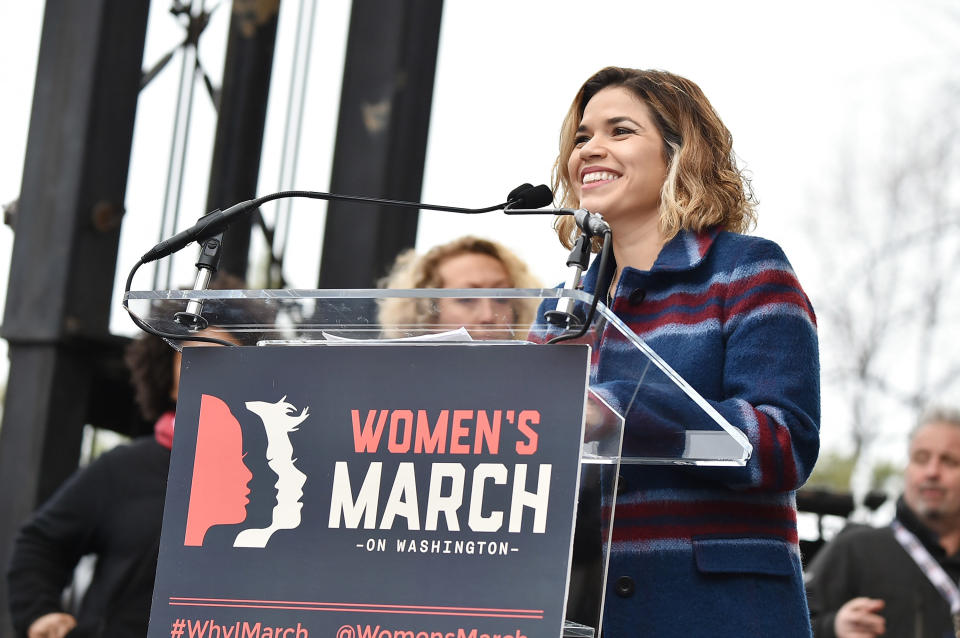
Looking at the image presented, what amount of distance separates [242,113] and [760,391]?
308 cm

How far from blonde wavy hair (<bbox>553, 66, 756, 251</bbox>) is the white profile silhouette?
705mm

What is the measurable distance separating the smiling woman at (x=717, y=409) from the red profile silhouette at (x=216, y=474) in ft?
1.27

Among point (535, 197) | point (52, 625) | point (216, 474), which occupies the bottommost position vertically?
point (52, 625)

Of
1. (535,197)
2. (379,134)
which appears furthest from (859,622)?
(535,197)

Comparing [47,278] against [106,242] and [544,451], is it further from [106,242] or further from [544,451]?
[544,451]

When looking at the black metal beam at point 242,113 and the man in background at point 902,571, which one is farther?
the black metal beam at point 242,113

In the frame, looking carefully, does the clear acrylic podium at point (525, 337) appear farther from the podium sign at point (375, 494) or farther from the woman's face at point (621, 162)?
the woman's face at point (621, 162)

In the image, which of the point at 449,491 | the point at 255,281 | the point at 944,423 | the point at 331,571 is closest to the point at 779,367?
the point at 449,491

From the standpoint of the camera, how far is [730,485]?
1577 millimetres

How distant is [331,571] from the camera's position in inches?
53.9

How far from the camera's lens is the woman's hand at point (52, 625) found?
10.1 ft

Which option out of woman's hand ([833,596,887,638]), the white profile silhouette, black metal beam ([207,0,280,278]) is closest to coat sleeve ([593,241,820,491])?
the white profile silhouette

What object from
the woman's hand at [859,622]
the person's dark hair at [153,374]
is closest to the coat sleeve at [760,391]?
the person's dark hair at [153,374]

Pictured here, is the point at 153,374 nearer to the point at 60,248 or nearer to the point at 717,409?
the point at 60,248
